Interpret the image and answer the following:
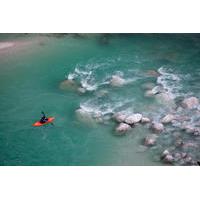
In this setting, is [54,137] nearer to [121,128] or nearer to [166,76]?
[121,128]

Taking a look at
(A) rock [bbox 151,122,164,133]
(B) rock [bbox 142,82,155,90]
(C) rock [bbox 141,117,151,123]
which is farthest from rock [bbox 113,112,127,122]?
(B) rock [bbox 142,82,155,90]

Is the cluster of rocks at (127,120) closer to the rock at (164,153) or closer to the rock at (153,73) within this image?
the rock at (164,153)

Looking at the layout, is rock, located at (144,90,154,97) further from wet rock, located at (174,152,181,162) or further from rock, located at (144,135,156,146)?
wet rock, located at (174,152,181,162)

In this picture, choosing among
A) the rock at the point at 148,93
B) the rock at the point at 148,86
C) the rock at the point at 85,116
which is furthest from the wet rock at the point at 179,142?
the rock at the point at 85,116
